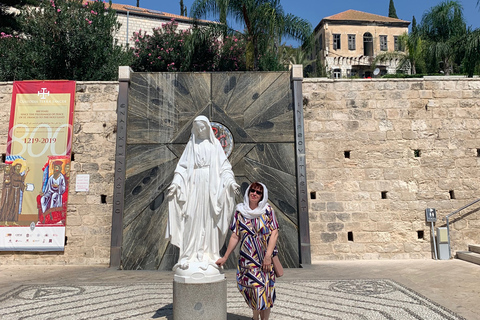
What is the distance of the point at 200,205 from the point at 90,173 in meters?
5.25

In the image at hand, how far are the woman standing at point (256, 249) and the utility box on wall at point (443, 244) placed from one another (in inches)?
240

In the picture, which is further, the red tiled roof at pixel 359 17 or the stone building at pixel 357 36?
the red tiled roof at pixel 359 17

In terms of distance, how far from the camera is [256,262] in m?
3.21

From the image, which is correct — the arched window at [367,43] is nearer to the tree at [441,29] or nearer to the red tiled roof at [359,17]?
the red tiled roof at [359,17]

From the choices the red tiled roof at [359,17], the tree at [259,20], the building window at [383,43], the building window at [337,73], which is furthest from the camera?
the red tiled roof at [359,17]

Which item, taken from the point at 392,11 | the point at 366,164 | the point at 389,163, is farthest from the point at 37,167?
the point at 392,11

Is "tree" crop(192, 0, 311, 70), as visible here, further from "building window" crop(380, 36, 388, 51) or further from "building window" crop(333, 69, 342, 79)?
"building window" crop(380, 36, 388, 51)

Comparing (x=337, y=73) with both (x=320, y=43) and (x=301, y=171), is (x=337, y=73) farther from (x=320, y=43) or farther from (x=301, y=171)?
(x=301, y=171)

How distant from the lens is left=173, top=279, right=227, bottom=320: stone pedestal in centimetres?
329

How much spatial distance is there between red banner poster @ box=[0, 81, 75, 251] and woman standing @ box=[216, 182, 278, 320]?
5.93 meters

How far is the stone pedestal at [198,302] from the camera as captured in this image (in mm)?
3285

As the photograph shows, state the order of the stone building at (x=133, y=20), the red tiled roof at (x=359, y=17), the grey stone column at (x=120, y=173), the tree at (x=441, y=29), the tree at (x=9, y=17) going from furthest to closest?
the red tiled roof at (x=359, y=17) → the stone building at (x=133, y=20) → the tree at (x=441, y=29) → the tree at (x=9, y=17) → the grey stone column at (x=120, y=173)

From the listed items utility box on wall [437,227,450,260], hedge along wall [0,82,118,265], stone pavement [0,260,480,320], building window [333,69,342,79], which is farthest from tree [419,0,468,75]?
hedge along wall [0,82,118,265]

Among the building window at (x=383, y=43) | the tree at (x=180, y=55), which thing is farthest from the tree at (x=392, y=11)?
the tree at (x=180, y=55)
